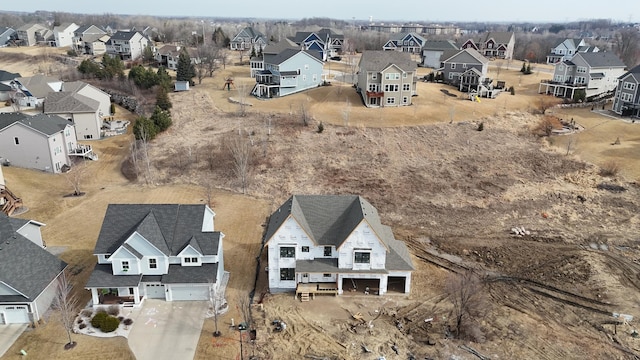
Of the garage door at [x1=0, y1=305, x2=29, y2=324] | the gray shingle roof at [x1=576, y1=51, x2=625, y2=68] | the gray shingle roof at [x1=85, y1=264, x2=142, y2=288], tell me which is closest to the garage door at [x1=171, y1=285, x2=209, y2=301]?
the gray shingle roof at [x1=85, y1=264, x2=142, y2=288]

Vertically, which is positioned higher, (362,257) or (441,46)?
(441,46)

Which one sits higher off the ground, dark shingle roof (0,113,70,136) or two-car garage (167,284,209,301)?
dark shingle roof (0,113,70,136)

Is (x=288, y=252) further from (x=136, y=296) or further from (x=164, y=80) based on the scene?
(x=164, y=80)

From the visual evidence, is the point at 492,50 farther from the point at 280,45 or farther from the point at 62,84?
the point at 62,84

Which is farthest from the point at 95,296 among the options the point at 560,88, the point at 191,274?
the point at 560,88

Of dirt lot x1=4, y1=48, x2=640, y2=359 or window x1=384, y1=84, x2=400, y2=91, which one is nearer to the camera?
dirt lot x1=4, y1=48, x2=640, y2=359

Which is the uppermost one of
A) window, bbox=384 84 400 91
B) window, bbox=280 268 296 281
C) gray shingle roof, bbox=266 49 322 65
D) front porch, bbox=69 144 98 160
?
gray shingle roof, bbox=266 49 322 65

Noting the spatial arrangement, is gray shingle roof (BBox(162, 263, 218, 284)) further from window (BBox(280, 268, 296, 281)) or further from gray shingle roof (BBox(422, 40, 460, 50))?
gray shingle roof (BBox(422, 40, 460, 50))
